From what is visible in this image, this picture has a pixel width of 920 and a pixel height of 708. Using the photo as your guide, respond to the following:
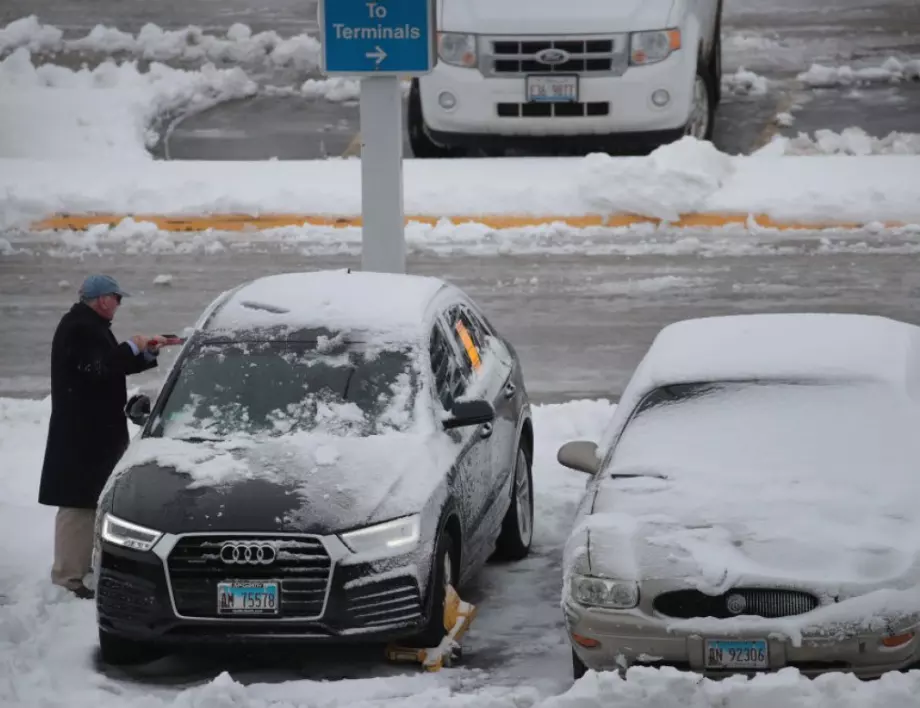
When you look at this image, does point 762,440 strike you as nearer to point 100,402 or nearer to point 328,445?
point 328,445

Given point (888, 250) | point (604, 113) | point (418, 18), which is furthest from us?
point (604, 113)

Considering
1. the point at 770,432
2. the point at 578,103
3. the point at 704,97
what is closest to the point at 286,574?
the point at 770,432

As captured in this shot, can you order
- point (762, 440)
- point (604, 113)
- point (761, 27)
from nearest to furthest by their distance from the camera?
point (762, 440) < point (604, 113) < point (761, 27)

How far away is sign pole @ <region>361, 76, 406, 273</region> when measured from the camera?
11977 millimetres

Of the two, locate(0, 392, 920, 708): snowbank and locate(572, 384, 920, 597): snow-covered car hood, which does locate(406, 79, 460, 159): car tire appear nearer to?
locate(0, 392, 920, 708): snowbank

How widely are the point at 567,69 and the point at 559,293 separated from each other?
3.43 metres

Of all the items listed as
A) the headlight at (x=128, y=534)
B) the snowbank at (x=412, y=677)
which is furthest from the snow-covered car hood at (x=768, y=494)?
the headlight at (x=128, y=534)

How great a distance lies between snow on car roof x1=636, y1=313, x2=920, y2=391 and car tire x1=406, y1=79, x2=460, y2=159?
407 inches

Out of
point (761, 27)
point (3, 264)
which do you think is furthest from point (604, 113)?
point (761, 27)

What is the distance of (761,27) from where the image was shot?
2802 cm

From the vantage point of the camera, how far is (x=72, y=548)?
9430mm

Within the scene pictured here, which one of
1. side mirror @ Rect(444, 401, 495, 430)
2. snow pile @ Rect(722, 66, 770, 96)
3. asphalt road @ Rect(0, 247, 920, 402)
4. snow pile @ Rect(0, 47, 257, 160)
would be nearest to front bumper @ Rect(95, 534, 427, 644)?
side mirror @ Rect(444, 401, 495, 430)

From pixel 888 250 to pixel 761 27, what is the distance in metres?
11.4

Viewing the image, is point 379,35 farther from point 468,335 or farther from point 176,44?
point 176,44
